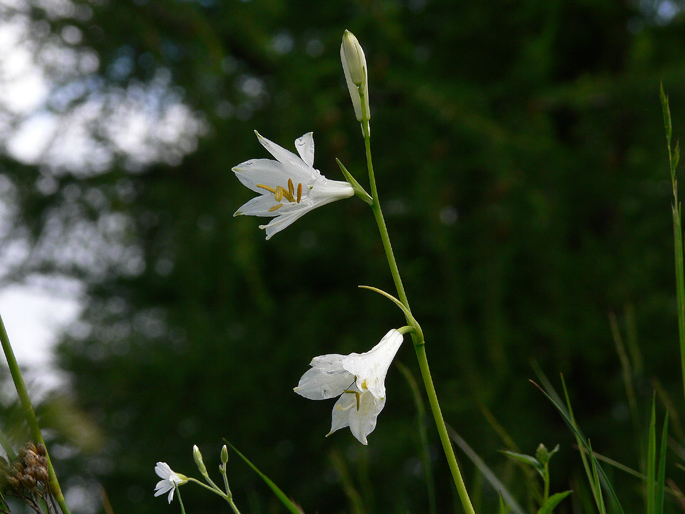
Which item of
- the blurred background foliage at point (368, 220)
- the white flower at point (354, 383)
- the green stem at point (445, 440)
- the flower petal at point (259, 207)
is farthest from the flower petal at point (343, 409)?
the blurred background foliage at point (368, 220)

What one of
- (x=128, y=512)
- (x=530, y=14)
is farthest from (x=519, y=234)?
(x=128, y=512)

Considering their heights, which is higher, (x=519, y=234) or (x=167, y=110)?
(x=167, y=110)

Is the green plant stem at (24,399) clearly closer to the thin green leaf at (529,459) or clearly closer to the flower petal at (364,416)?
the flower petal at (364,416)

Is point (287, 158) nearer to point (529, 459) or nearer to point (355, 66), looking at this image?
point (355, 66)

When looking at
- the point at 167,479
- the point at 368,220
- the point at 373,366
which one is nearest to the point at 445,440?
the point at 373,366

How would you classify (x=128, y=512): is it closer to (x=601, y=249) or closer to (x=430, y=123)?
(x=430, y=123)
